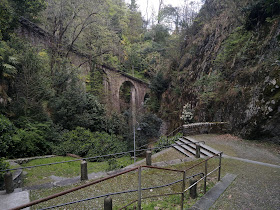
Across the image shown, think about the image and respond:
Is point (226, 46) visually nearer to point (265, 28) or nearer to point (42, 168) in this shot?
point (265, 28)

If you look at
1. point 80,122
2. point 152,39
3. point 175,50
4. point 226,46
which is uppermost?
point 152,39

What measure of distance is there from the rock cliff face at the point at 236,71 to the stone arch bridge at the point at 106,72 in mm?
7464

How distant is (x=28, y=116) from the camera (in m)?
10.0

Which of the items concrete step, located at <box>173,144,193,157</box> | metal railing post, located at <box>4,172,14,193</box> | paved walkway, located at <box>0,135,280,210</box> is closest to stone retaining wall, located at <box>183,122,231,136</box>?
concrete step, located at <box>173,144,193,157</box>

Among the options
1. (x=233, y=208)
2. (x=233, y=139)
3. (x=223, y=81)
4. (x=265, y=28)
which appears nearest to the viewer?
(x=233, y=208)

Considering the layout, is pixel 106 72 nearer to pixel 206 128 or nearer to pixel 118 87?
pixel 118 87

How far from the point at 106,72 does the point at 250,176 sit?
17920 millimetres

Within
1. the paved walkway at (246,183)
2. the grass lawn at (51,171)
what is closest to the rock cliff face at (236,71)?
the paved walkway at (246,183)

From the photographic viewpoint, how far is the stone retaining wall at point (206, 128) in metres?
9.87

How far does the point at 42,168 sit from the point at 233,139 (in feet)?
30.5

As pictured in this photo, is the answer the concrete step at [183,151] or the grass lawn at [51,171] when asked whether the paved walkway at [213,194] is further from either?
the grass lawn at [51,171]

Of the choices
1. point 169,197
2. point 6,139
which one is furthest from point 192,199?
point 6,139

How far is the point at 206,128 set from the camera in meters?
10.4

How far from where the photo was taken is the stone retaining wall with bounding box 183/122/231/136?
32.4 feet
